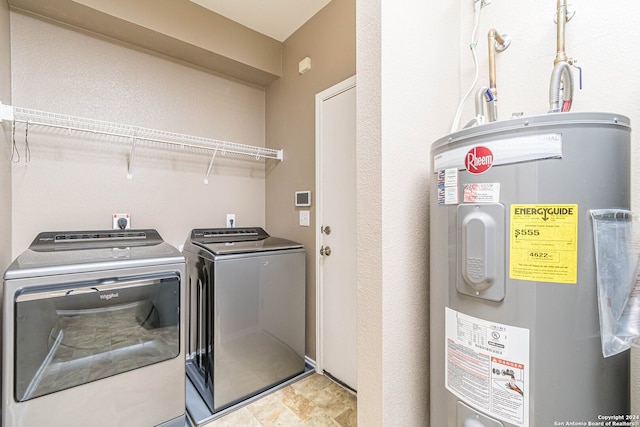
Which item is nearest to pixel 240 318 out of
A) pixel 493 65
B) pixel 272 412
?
pixel 272 412

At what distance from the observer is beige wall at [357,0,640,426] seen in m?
0.87

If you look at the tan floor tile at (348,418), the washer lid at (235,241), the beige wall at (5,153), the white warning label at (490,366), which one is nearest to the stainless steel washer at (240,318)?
the washer lid at (235,241)

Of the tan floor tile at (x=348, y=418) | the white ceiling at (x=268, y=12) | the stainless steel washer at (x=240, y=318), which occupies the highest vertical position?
the white ceiling at (x=268, y=12)

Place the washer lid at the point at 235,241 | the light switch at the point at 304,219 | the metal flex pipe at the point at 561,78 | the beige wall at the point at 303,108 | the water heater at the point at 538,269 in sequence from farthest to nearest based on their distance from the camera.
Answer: the light switch at the point at 304,219 → the beige wall at the point at 303,108 → the washer lid at the point at 235,241 → the metal flex pipe at the point at 561,78 → the water heater at the point at 538,269

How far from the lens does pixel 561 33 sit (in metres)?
0.86

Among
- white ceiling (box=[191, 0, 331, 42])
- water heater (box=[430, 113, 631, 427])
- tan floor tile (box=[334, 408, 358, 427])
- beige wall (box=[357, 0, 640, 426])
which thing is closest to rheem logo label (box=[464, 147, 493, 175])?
water heater (box=[430, 113, 631, 427])

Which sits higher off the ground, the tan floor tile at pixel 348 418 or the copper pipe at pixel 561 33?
the copper pipe at pixel 561 33

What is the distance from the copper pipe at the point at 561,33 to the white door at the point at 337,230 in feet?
3.61

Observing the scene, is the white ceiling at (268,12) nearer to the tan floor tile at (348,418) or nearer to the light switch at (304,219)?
the light switch at (304,219)

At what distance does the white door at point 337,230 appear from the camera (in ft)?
6.15

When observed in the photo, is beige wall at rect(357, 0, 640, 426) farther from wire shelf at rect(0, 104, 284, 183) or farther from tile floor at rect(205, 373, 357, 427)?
wire shelf at rect(0, 104, 284, 183)

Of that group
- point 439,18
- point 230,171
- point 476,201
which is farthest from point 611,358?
point 230,171

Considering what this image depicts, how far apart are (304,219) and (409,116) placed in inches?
54.9

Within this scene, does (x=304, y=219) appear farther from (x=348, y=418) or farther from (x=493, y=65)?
(x=493, y=65)
